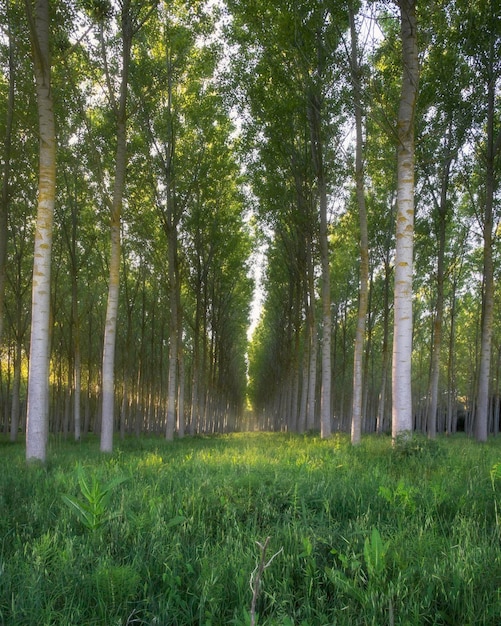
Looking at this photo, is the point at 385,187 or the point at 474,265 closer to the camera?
the point at 385,187

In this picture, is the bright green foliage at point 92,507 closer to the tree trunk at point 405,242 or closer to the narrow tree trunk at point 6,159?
the tree trunk at point 405,242

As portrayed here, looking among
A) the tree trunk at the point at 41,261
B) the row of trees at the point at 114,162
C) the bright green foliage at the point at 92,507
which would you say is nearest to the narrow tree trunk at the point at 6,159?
the row of trees at the point at 114,162

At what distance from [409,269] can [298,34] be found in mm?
6321

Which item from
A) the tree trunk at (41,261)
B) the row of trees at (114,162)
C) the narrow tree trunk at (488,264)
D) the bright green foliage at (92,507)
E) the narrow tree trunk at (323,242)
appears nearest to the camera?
the bright green foliage at (92,507)

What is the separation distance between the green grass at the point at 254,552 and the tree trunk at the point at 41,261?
2.53m

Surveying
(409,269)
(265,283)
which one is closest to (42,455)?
(409,269)

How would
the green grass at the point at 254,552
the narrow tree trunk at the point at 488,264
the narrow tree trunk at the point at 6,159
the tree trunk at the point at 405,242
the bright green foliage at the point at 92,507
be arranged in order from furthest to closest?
1. the narrow tree trunk at the point at 488,264
2. the narrow tree trunk at the point at 6,159
3. the tree trunk at the point at 405,242
4. the bright green foliage at the point at 92,507
5. the green grass at the point at 254,552

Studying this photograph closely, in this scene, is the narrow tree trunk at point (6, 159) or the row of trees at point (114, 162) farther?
the narrow tree trunk at point (6, 159)

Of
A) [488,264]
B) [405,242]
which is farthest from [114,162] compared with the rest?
[488,264]

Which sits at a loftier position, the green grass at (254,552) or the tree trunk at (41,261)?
the tree trunk at (41,261)

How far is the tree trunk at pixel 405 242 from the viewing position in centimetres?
706

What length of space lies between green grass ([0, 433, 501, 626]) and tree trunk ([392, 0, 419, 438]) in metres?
2.18

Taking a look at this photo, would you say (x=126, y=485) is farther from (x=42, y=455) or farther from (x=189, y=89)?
(x=189, y=89)

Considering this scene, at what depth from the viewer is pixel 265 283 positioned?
91.4ft
